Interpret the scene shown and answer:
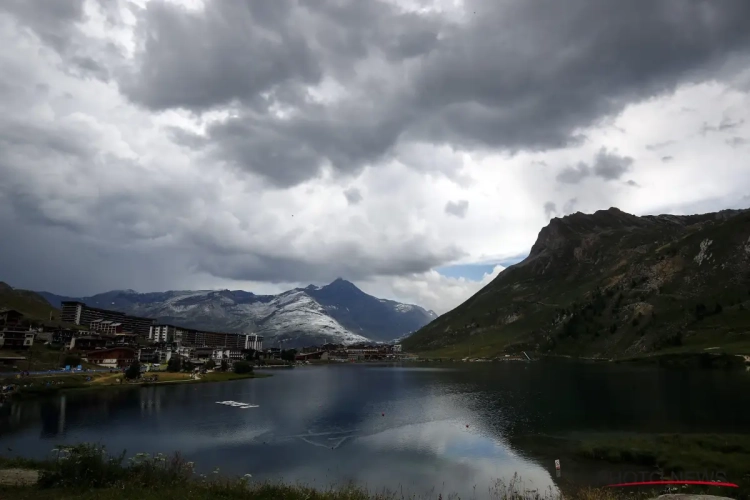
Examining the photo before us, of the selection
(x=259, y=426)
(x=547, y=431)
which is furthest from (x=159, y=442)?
(x=547, y=431)

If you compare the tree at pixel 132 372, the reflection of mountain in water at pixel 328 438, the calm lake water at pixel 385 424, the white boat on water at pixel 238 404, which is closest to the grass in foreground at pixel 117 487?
the calm lake water at pixel 385 424

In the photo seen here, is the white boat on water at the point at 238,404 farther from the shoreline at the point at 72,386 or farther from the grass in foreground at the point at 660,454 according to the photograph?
the grass in foreground at the point at 660,454

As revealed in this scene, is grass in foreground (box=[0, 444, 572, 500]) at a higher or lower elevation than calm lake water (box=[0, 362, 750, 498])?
higher

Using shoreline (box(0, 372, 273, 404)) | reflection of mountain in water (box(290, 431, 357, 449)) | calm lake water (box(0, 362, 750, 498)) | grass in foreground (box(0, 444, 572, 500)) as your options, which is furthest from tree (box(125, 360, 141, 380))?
grass in foreground (box(0, 444, 572, 500))

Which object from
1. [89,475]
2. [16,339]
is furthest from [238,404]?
[16,339]

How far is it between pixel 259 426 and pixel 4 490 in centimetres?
5955

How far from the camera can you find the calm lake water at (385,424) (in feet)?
174

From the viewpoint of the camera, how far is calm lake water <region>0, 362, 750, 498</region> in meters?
52.9

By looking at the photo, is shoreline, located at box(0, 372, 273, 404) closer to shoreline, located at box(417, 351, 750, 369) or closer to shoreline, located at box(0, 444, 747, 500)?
shoreline, located at box(0, 444, 747, 500)

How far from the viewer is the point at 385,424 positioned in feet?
275

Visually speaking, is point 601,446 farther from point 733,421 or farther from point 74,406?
point 74,406

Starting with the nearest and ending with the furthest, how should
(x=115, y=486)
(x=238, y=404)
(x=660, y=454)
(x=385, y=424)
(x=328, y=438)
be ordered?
1. (x=115, y=486)
2. (x=660, y=454)
3. (x=328, y=438)
4. (x=385, y=424)
5. (x=238, y=404)

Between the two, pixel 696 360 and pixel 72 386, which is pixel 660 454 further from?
pixel 696 360

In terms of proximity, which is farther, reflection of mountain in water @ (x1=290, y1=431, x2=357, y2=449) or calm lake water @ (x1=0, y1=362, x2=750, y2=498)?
reflection of mountain in water @ (x1=290, y1=431, x2=357, y2=449)
